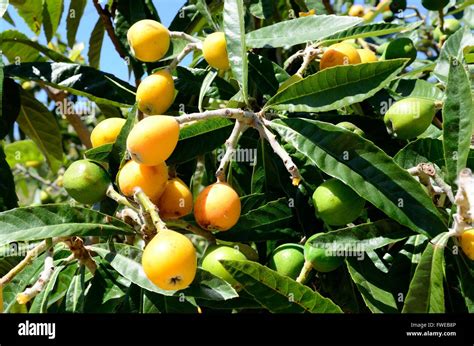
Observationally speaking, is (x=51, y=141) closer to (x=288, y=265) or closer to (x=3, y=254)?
(x=3, y=254)

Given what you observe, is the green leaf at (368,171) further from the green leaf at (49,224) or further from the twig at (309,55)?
the green leaf at (49,224)

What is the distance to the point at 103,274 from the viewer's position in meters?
1.44

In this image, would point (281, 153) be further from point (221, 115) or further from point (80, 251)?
point (80, 251)

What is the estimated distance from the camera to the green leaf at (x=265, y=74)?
63.0 inches

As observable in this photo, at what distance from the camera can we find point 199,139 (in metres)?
1.48

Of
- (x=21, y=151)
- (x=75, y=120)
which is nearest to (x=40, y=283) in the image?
(x=75, y=120)

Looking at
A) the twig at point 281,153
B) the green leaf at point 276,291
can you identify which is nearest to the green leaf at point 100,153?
the twig at point 281,153

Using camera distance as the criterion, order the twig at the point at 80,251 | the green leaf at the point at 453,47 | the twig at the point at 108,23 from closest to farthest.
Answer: the twig at the point at 80,251
the green leaf at the point at 453,47
the twig at the point at 108,23

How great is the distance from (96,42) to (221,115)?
3.84 ft

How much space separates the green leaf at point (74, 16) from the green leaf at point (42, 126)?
11.6 inches

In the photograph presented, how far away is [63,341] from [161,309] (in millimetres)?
223

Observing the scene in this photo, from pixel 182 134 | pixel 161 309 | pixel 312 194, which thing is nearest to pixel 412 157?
pixel 312 194

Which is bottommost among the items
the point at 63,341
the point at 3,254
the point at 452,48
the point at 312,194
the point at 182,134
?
the point at 63,341

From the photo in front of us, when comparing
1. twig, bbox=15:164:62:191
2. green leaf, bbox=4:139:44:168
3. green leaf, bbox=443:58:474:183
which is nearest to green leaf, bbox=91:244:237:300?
green leaf, bbox=443:58:474:183
